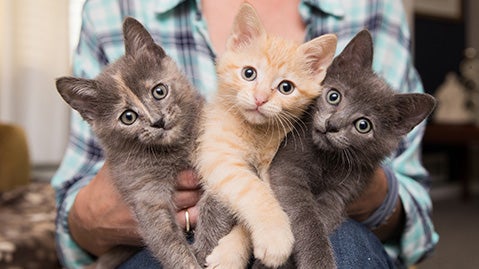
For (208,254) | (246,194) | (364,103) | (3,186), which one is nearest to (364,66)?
(364,103)

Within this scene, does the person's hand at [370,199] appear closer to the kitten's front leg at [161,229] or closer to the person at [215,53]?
the person at [215,53]

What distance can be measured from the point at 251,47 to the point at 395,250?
670mm

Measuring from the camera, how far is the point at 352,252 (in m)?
1.03

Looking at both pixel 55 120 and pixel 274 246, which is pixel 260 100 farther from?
pixel 55 120

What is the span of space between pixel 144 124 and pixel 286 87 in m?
0.27

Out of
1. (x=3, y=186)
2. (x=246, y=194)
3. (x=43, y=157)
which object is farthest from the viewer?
(x=43, y=157)

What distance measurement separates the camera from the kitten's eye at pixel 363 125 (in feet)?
3.29

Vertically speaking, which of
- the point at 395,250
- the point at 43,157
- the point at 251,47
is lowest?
the point at 43,157

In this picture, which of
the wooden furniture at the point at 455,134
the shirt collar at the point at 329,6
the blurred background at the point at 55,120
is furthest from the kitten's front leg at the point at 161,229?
the wooden furniture at the point at 455,134

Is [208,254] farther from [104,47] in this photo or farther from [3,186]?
[3,186]

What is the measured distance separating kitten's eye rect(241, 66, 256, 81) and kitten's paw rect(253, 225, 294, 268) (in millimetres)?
296

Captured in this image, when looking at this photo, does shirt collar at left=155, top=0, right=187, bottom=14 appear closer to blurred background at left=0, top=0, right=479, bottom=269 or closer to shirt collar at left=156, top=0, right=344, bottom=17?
shirt collar at left=156, top=0, right=344, bottom=17

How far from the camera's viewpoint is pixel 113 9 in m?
1.44

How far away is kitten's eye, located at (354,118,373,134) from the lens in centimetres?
100
